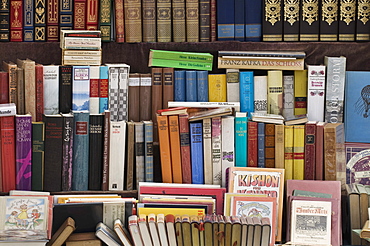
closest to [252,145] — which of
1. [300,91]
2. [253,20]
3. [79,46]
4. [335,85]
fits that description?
[300,91]

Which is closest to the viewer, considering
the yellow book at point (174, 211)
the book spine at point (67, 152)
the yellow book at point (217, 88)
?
the yellow book at point (174, 211)

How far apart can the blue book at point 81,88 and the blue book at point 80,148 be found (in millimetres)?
90

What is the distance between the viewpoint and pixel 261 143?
3260 mm

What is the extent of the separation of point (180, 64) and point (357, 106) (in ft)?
3.19

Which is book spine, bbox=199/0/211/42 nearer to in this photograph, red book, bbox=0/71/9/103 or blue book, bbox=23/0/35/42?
blue book, bbox=23/0/35/42

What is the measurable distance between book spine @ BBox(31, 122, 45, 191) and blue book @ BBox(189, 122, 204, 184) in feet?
2.49

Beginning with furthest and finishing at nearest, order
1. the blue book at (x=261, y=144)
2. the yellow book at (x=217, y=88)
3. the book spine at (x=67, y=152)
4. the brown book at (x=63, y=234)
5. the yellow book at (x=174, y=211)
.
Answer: the yellow book at (x=217, y=88) < the blue book at (x=261, y=144) < the book spine at (x=67, y=152) < the yellow book at (x=174, y=211) < the brown book at (x=63, y=234)

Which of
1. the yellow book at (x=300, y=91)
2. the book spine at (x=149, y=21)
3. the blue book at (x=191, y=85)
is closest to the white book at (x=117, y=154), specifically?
the blue book at (x=191, y=85)

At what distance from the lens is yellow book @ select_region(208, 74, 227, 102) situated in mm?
3346

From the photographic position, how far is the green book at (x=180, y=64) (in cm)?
335

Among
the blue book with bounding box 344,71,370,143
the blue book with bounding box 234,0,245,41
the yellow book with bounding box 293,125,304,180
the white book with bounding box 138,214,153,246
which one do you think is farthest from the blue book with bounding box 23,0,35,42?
the blue book with bounding box 344,71,370,143

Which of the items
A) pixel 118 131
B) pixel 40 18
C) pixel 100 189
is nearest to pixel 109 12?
pixel 40 18

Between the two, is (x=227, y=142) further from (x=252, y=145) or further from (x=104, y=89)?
(x=104, y=89)

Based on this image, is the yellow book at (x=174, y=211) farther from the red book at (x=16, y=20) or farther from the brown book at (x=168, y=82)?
the red book at (x=16, y=20)
